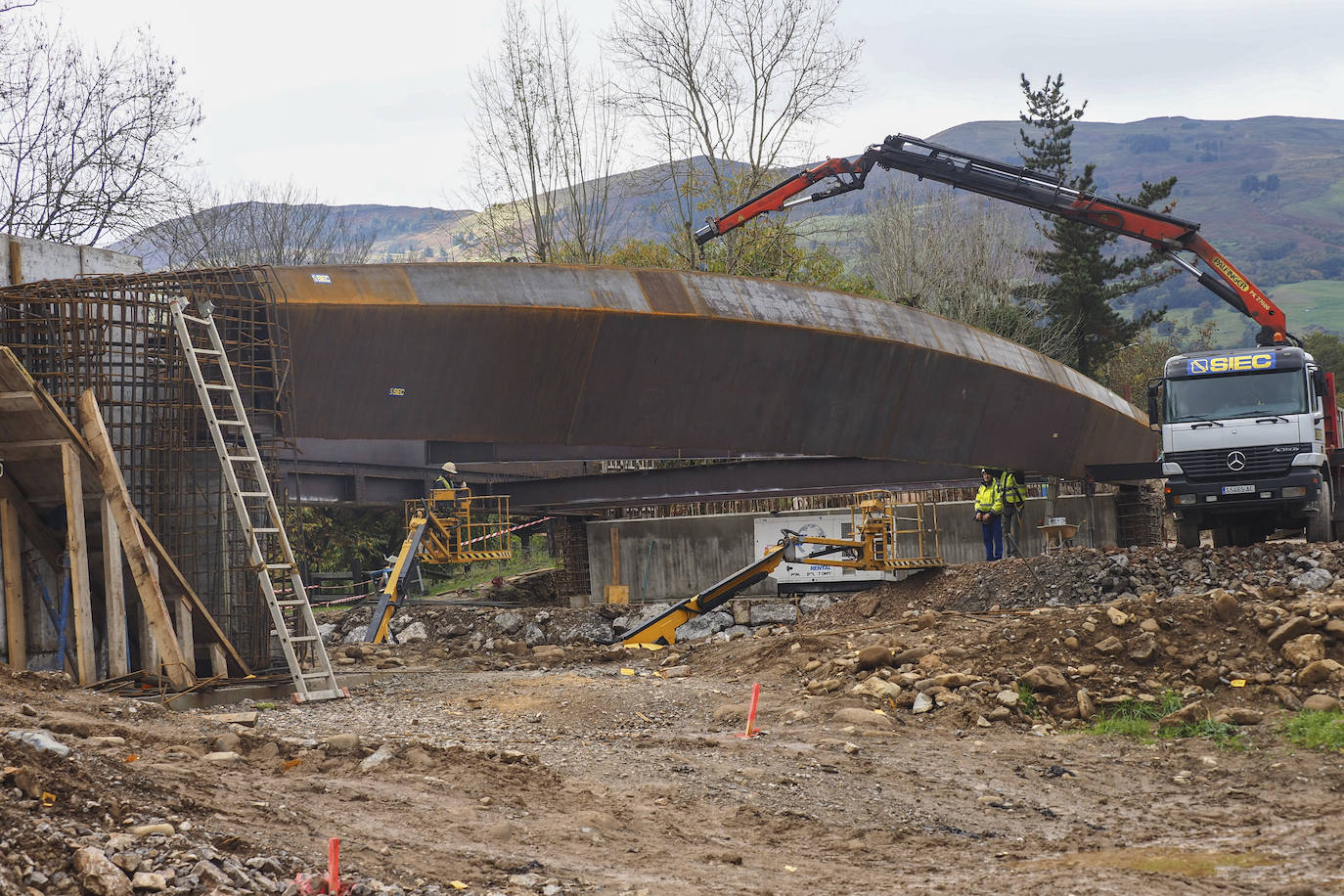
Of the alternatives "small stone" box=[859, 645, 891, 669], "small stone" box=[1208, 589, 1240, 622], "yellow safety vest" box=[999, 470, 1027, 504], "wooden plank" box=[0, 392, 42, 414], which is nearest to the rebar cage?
"wooden plank" box=[0, 392, 42, 414]

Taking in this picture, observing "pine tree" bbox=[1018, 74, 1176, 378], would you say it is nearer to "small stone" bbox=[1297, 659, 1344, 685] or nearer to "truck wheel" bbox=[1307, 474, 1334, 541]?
"truck wheel" bbox=[1307, 474, 1334, 541]

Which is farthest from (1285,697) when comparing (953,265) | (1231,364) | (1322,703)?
(953,265)

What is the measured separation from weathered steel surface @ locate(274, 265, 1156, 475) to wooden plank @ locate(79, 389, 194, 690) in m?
2.83

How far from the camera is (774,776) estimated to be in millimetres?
8242

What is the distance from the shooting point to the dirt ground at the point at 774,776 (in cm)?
557

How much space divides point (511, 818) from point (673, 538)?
596 inches

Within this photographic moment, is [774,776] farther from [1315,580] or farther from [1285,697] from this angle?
[1315,580]

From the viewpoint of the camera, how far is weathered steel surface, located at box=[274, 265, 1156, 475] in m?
14.2

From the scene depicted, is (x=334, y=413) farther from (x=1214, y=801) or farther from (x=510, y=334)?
(x=1214, y=801)

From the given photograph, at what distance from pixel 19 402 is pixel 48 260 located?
2.91m

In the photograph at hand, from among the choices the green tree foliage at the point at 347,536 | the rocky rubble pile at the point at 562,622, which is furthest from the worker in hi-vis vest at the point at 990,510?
the green tree foliage at the point at 347,536

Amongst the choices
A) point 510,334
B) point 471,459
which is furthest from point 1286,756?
point 471,459

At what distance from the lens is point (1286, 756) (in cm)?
872

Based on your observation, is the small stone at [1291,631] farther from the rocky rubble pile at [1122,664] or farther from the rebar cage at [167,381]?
the rebar cage at [167,381]
